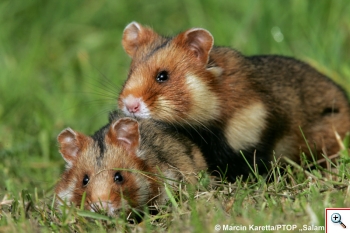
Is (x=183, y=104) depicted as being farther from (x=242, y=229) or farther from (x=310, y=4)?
(x=310, y=4)

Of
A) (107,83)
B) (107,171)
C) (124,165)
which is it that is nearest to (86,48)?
(107,83)

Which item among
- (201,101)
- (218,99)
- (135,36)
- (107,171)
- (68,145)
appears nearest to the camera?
(107,171)

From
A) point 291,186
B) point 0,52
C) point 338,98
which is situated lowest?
point 291,186

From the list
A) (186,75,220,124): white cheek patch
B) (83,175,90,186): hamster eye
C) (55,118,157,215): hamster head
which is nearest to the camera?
(55,118,157,215): hamster head

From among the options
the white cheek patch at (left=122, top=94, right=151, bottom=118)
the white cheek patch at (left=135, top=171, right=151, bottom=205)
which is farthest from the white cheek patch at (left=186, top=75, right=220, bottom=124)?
the white cheek patch at (left=135, top=171, right=151, bottom=205)

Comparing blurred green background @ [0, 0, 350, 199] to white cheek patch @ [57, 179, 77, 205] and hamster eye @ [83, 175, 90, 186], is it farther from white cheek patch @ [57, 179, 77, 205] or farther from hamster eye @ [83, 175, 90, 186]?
hamster eye @ [83, 175, 90, 186]

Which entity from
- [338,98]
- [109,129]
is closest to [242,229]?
[109,129]

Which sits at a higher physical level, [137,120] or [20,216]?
[137,120]

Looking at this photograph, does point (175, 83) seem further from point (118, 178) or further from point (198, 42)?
point (118, 178)
